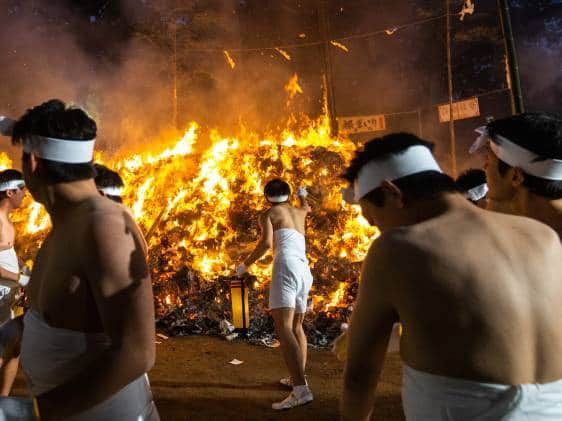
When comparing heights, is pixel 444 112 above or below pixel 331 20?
below

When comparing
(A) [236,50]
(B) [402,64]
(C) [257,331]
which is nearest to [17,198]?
(C) [257,331]

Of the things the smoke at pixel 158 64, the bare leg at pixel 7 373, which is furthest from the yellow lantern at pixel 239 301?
the smoke at pixel 158 64

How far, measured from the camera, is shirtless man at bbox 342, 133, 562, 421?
1564 millimetres

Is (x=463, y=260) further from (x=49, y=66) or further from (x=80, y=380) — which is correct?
(x=49, y=66)

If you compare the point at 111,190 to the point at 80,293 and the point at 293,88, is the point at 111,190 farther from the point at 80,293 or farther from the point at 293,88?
the point at 293,88

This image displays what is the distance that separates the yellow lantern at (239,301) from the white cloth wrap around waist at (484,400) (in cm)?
552

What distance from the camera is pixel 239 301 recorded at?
23.9 feet

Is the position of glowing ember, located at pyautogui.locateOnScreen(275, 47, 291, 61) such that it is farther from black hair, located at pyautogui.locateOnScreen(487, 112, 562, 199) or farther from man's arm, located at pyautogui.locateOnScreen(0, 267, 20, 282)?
black hair, located at pyautogui.locateOnScreen(487, 112, 562, 199)

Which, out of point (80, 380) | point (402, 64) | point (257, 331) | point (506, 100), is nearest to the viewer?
point (80, 380)

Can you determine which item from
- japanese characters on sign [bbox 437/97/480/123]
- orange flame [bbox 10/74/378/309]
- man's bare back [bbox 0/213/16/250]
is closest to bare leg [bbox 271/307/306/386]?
man's bare back [bbox 0/213/16/250]

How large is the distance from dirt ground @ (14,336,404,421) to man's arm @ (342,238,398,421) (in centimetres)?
326

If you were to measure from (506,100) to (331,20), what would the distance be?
756 centimetres

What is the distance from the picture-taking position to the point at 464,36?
18.2 metres

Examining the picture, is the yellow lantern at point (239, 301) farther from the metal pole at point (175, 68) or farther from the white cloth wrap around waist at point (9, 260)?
the metal pole at point (175, 68)
